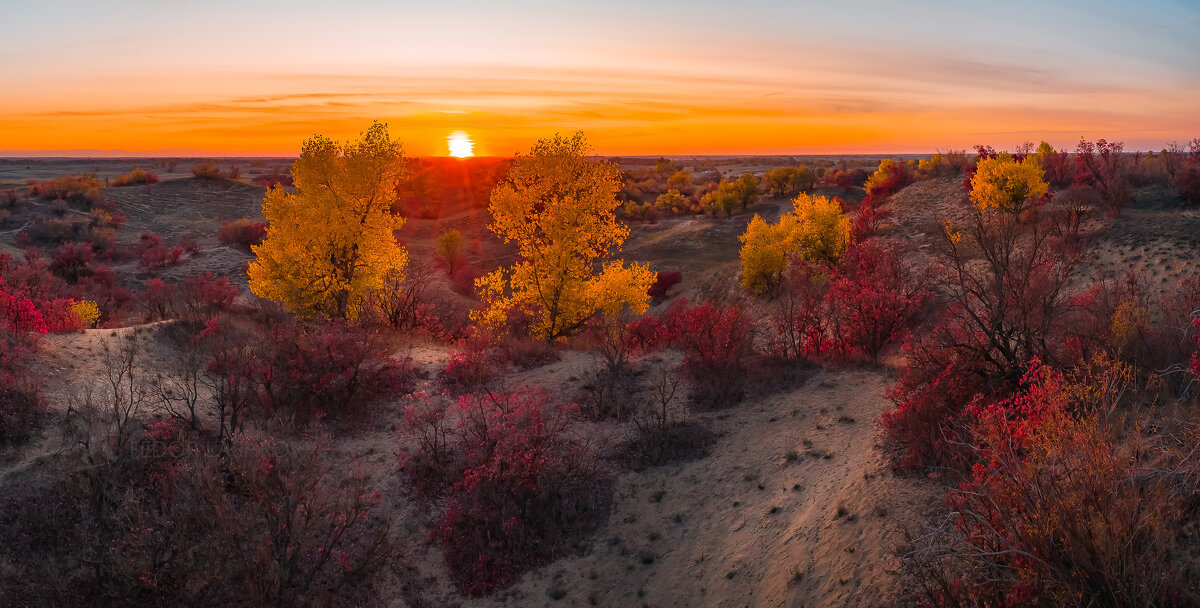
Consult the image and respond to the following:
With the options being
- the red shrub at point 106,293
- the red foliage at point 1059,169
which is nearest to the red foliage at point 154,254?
the red shrub at point 106,293

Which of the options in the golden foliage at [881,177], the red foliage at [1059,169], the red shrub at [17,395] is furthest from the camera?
the golden foliage at [881,177]

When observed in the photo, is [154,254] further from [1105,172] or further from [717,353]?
[1105,172]

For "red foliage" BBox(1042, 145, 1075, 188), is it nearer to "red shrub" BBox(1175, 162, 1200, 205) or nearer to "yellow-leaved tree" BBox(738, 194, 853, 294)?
"red shrub" BBox(1175, 162, 1200, 205)

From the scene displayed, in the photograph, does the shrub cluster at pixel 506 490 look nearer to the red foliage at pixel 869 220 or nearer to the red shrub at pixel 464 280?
the red shrub at pixel 464 280

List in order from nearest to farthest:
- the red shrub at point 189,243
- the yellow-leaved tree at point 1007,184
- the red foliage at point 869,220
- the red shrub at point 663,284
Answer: the yellow-leaved tree at point 1007,184 → the red foliage at point 869,220 → the red shrub at point 663,284 → the red shrub at point 189,243

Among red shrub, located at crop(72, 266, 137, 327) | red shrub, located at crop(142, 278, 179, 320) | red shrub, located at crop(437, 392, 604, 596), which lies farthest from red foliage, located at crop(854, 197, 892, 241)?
red shrub, located at crop(72, 266, 137, 327)

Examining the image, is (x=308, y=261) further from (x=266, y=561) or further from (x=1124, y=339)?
(x=1124, y=339)

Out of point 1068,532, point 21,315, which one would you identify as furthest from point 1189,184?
point 21,315
